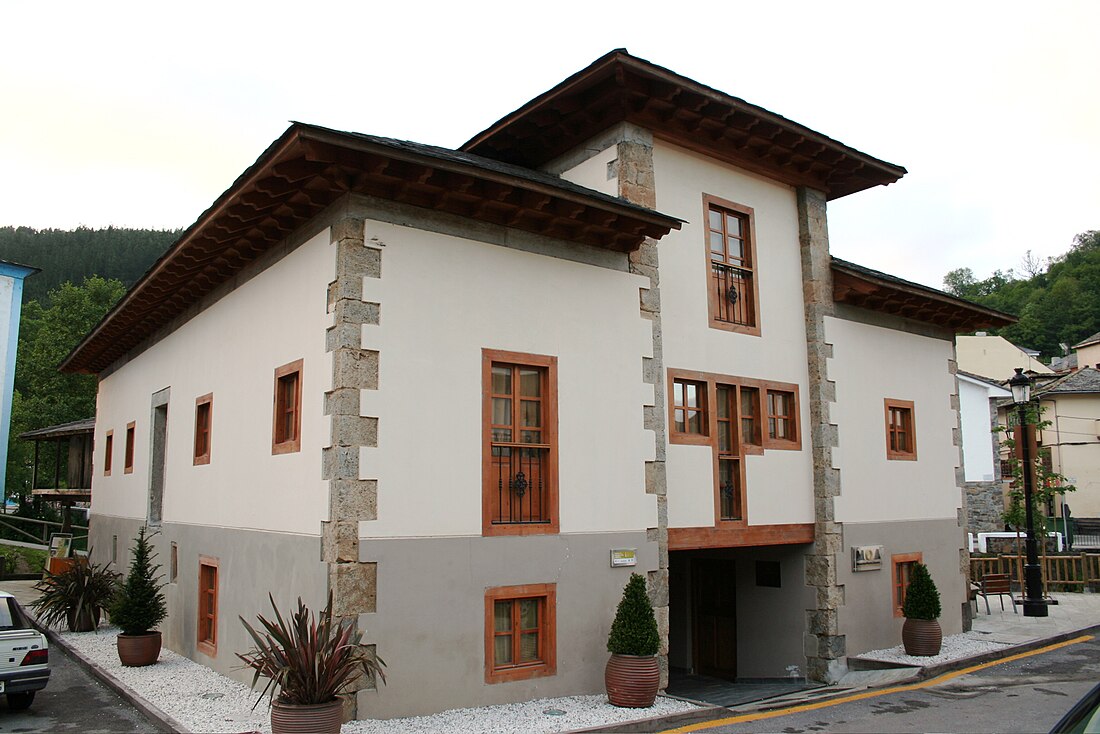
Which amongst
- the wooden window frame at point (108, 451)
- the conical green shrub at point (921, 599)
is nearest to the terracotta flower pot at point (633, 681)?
the conical green shrub at point (921, 599)

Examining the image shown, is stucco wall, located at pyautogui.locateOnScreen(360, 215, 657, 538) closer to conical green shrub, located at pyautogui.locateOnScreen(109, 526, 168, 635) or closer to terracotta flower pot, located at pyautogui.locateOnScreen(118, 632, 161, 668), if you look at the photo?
conical green shrub, located at pyautogui.locateOnScreen(109, 526, 168, 635)

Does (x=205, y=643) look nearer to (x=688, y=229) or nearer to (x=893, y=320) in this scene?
(x=688, y=229)

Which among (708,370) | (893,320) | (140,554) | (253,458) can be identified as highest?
(893,320)

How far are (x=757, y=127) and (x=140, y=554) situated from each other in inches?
438

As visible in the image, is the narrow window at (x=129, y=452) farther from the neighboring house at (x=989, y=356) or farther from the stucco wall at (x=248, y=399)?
the neighboring house at (x=989, y=356)

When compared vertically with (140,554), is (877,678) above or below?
below

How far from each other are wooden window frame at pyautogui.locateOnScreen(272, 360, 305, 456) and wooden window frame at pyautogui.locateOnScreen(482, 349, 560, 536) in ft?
6.89

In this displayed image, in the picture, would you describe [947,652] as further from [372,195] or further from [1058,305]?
[1058,305]

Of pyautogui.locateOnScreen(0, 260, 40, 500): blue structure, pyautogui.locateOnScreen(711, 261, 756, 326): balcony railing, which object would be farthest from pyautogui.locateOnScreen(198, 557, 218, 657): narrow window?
pyautogui.locateOnScreen(0, 260, 40, 500): blue structure

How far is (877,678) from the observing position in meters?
12.6

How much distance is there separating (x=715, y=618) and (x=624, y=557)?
16.1ft

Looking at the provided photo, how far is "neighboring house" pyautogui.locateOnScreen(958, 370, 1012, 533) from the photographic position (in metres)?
34.8

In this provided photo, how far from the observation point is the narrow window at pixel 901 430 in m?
15.2

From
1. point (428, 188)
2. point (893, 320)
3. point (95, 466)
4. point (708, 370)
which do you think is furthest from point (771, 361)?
point (95, 466)
